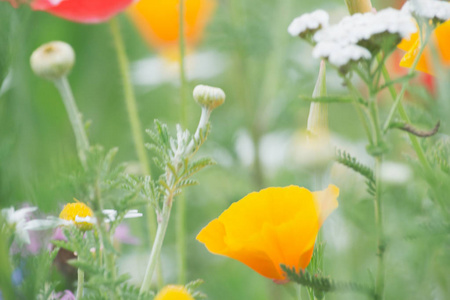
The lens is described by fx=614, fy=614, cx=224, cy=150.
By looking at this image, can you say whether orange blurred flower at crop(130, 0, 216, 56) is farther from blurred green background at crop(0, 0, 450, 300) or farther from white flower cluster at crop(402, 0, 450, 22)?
white flower cluster at crop(402, 0, 450, 22)

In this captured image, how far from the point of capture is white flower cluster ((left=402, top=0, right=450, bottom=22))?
271 mm

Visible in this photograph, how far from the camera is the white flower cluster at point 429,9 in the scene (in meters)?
0.27

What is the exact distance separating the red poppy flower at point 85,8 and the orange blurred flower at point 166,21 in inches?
12.9

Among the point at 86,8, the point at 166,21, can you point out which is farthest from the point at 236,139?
the point at 86,8

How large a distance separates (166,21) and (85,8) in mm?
420

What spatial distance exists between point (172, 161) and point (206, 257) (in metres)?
0.59

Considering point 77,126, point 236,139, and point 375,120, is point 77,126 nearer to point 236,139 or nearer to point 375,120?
point 375,120

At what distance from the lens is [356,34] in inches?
9.9

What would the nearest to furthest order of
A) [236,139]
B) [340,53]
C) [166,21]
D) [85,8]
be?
[340,53], [85,8], [236,139], [166,21]

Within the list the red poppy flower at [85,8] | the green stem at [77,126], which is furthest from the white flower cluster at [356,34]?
the red poppy flower at [85,8]

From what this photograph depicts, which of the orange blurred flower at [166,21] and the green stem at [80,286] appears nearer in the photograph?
the green stem at [80,286]

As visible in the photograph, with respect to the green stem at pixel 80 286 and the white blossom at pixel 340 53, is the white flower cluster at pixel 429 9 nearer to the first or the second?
the white blossom at pixel 340 53

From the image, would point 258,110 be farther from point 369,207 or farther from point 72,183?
point 72,183

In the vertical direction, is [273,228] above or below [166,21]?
below
